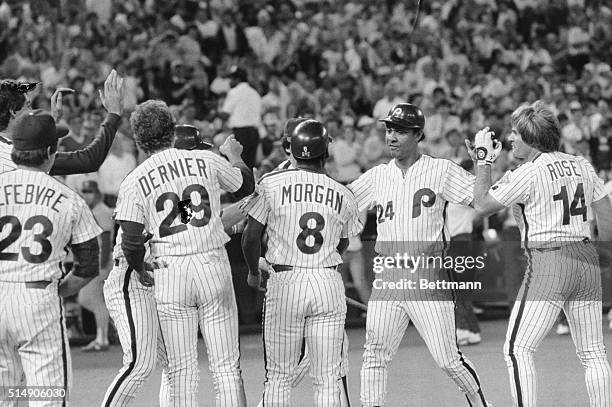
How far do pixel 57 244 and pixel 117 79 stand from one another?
1681 millimetres

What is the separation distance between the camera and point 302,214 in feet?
24.1

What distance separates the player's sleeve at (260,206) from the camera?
746 cm

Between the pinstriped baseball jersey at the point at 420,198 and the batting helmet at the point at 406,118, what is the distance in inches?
10.6

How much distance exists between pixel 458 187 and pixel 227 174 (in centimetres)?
173

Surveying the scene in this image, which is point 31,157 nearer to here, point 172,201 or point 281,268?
point 172,201

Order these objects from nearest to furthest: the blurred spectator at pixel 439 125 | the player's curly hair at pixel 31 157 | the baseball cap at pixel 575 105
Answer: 1. the player's curly hair at pixel 31 157
2. the blurred spectator at pixel 439 125
3. the baseball cap at pixel 575 105

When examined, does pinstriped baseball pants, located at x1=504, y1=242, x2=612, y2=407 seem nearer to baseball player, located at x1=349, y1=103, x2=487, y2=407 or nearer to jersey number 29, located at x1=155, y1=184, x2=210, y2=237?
baseball player, located at x1=349, y1=103, x2=487, y2=407

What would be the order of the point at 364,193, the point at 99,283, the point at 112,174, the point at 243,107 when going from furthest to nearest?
the point at 243,107 < the point at 112,174 < the point at 99,283 < the point at 364,193

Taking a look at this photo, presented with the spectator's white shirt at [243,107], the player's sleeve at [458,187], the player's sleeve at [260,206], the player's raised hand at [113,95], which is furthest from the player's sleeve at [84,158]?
the spectator's white shirt at [243,107]

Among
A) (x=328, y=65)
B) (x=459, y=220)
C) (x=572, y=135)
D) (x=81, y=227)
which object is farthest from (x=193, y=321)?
(x=328, y=65)

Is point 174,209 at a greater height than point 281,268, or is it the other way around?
point 174,209

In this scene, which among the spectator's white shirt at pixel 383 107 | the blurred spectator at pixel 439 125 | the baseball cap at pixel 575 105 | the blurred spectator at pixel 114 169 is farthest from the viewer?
the baseball cap at pixel 575 105

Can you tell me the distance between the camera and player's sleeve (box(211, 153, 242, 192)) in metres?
7.29

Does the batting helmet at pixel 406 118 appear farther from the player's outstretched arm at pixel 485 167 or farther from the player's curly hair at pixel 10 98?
the player's curly hair at pixel 10 98
